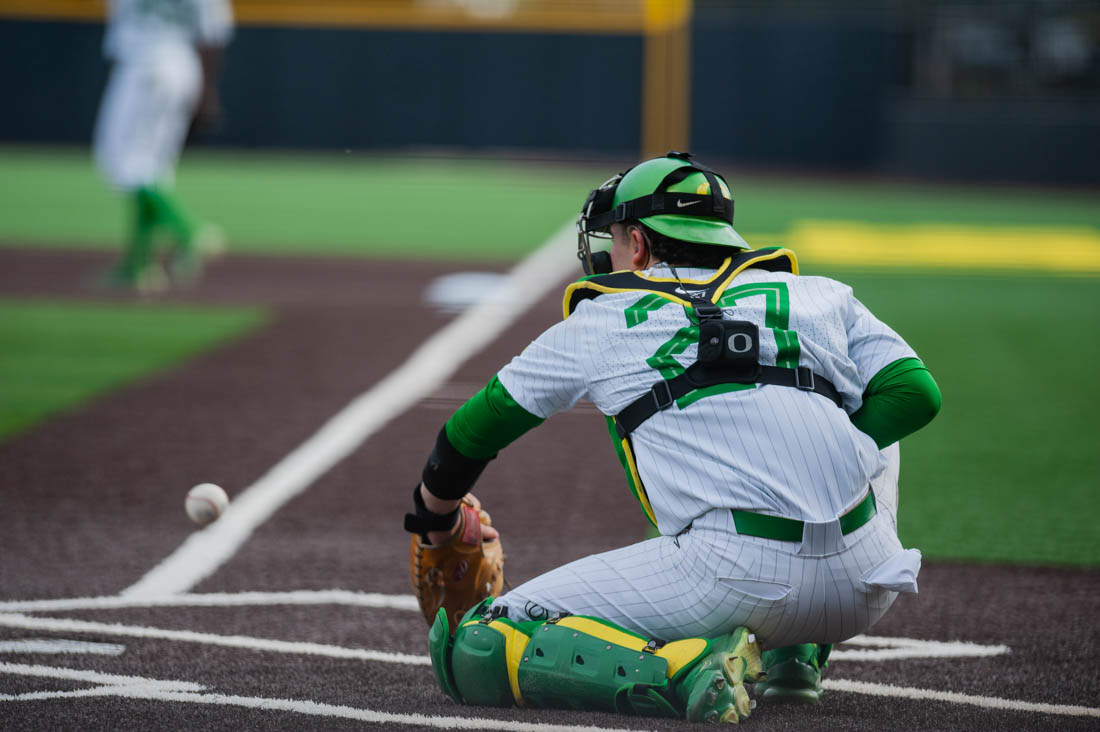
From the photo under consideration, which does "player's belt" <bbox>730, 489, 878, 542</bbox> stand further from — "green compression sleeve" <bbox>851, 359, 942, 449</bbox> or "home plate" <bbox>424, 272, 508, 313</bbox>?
"home plate" <bbox>424, 272, 508, 313</bbox>

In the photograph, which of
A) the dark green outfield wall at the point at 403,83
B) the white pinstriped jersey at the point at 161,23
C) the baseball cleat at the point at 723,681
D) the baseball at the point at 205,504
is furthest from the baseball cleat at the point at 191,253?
the dark green outfield wall at the point at 403,83

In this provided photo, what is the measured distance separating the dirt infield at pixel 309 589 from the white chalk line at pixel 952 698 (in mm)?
10

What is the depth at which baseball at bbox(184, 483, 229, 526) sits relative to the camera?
4637mm

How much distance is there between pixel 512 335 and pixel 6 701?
5948 mm

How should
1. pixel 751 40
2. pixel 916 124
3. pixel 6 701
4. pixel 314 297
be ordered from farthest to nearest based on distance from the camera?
pixel 751 40 → pixel 916 124 → pixel 314 297 → pixel 6 701

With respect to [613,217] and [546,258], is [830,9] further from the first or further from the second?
[613,217]

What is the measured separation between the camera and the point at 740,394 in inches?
123

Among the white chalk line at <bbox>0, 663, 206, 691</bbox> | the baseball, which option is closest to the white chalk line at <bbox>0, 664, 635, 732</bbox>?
the white chalk line at <bbox>0, 663, 206, 691</bbox>

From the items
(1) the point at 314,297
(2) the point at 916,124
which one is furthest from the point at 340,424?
(2) the point at 916,124

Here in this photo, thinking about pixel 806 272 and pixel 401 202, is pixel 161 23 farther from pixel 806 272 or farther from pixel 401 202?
pixel 401 202

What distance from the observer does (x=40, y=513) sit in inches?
205

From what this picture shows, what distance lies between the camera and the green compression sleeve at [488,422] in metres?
3.27

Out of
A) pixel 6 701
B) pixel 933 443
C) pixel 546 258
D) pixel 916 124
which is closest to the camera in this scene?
pixel 6 701

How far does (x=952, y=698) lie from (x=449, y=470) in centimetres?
134
